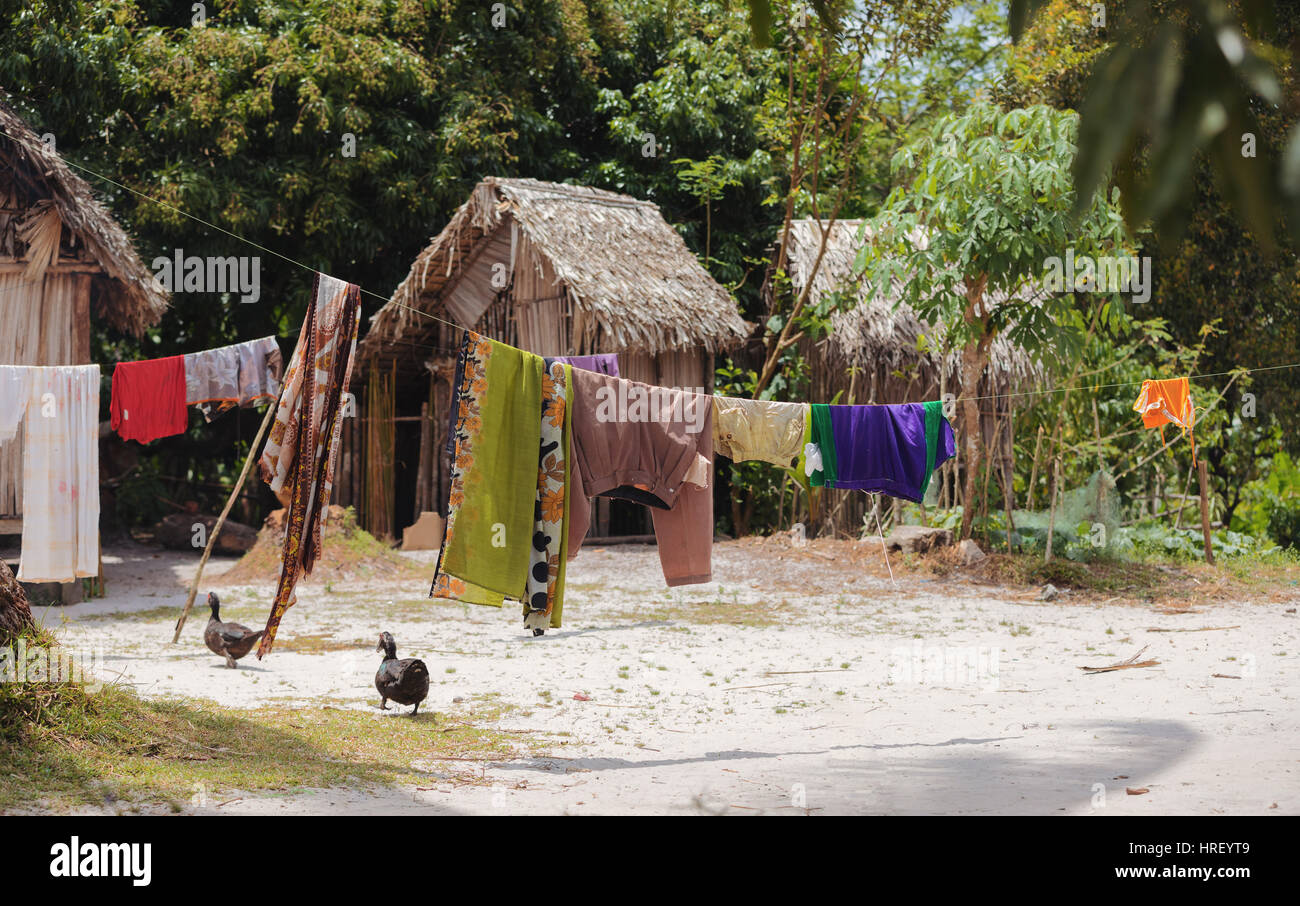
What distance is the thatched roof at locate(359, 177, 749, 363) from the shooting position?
13.3 meters

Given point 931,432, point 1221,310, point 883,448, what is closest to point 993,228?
point 931,432

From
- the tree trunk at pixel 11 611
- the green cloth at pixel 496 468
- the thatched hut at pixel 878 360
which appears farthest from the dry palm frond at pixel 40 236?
the thatched hut at pixel 878 360

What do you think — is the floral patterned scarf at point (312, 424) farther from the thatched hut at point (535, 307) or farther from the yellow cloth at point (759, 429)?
the thatched hut at point (535, 307)

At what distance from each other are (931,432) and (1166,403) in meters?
5.11

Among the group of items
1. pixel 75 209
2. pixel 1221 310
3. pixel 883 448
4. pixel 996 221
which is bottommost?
pixel 883 448

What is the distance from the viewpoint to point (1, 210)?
10.0 meters

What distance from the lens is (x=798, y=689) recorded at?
22.9 ft

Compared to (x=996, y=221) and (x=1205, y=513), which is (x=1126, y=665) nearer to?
(x=996, y=221)

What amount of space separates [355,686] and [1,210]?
19.7 ft

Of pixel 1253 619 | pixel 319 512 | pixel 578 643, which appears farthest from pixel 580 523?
pixel 1253 619

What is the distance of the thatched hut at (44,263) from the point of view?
9.89m

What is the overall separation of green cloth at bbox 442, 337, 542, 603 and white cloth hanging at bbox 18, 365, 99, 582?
4478 millimetres

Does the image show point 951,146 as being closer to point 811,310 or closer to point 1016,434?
point 811,310

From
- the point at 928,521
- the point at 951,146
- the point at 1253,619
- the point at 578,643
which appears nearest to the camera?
the point at 578,643
